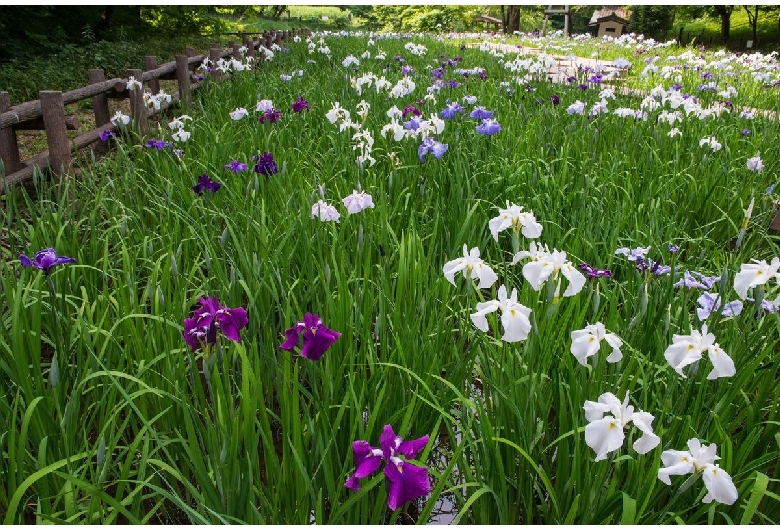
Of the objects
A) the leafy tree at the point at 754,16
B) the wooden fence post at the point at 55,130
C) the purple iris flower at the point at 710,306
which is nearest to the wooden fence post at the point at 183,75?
the wooden fence post at the point at 55,130

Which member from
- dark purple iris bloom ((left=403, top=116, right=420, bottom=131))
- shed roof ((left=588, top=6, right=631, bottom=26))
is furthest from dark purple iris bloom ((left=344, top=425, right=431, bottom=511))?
shed roof ((left=588, top=6, right=631, bottom=26))

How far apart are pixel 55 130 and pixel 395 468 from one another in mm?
4001

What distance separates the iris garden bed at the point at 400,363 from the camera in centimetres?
136

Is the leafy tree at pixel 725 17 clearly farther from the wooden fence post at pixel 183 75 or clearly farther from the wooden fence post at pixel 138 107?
the wooden fence post at pixel 138 107

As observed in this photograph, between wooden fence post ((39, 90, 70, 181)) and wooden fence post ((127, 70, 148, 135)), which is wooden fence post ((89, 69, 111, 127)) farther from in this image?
wooden fence post ((39, 90, 70, 181))

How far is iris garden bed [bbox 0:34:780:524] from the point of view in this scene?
136 centimetres

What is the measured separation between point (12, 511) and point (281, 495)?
0.61 metres

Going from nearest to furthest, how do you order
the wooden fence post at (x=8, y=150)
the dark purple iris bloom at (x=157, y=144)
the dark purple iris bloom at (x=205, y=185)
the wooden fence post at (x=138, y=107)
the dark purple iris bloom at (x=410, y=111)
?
the dark purple iris bloom at (x=205, y=185) → the dark purple iris bloom at (x=157, y=144) → the dark purple iris bloom at (x=410, y=111) → the wooden fence post at (x=8, y=150) → the wooden fence post at (x=138, y=107)

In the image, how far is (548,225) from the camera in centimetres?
275

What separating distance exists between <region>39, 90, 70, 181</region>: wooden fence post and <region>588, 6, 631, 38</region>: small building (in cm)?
4498

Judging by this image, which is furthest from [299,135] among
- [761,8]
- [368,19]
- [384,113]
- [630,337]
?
[368,19]

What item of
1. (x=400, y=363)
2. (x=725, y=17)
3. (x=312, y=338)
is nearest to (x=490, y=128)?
(x=400, y=363)

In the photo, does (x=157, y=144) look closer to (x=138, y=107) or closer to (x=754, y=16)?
(x=138, y=107)

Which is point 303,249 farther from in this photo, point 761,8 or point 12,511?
point 761,8
